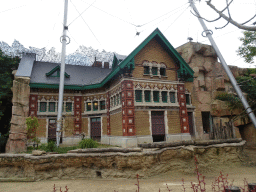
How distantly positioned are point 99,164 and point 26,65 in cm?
1869

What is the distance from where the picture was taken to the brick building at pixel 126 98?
16234 mm

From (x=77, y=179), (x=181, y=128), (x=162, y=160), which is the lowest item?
(x=77, y=179)

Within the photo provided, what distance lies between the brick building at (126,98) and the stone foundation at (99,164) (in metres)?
4.19

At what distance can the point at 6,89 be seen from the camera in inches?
904

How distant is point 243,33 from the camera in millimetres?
23781

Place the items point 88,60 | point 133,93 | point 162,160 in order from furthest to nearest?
point 88,60 → point 133,93 → point 162,160

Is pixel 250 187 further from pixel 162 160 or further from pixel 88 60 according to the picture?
pixel 88 60

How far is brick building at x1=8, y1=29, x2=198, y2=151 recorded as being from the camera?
1623cm

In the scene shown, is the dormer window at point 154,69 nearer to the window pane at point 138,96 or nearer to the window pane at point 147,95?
the window pane at point 147,95

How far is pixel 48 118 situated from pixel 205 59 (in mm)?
22494

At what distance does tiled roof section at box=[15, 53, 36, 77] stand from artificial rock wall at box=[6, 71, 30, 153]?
5606 mm

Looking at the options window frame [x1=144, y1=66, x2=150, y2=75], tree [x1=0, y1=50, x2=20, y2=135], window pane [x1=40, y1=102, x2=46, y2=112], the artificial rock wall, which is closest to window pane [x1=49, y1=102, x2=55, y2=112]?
window pane [x1=40, y1=102, x2=46, y2=112]

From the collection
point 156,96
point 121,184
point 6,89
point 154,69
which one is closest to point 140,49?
point 154,69

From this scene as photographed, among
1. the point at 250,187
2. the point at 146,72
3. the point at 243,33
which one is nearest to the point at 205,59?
the point at 243,33
